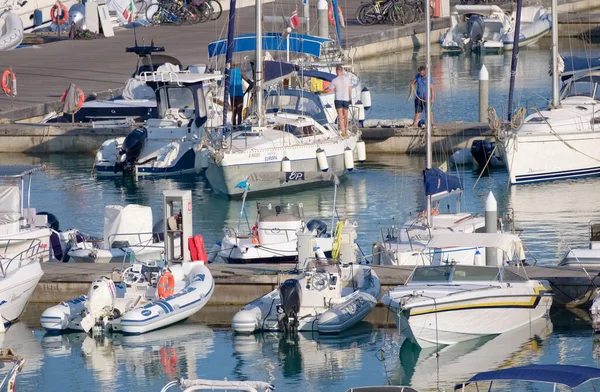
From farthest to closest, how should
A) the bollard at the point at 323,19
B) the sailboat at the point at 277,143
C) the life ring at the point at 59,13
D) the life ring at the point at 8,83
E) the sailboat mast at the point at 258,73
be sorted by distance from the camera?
the life ring at the point at 59,13, the bollard at the point at 323,19, the life ring at the point at 8,83, the sailboat mast at the point at 258,73, the sailboat at the point at 277,143

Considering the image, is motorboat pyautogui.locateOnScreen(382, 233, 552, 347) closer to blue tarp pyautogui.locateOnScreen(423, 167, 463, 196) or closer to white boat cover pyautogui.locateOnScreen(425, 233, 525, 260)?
white boat cover pyautogui.locateOnScreen(425, 233, 525, 260)

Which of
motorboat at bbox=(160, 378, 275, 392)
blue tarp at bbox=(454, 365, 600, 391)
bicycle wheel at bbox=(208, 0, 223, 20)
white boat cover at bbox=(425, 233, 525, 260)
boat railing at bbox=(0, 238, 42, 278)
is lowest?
motorboat at bbox=(160, 378, 275, 392)

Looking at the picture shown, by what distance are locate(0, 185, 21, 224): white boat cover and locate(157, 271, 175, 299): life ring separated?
12.3 feet

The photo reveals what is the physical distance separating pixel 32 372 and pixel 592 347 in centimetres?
→ 820

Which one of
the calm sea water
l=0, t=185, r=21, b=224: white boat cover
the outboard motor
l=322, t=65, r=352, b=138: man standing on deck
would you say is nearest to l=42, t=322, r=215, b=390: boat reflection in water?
the calm sea water

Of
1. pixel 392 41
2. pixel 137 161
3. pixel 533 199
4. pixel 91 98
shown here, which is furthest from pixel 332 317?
pixel 392 41

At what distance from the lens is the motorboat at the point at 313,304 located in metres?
23.9

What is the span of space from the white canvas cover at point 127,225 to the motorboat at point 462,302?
6.42 m

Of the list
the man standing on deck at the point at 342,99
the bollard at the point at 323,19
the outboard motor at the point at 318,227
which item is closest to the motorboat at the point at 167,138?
the man standing on deck at the point at 342,99

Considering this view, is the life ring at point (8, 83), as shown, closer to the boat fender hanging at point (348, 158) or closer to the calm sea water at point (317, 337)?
the calm sea water at point (317, 337)

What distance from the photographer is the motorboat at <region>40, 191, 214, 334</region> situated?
24.3 metres

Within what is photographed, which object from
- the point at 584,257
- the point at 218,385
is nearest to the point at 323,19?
the point at 584,257

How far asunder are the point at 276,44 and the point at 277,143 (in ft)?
23.8

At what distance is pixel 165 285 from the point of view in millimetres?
24844
